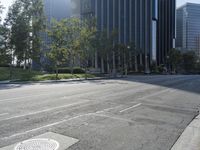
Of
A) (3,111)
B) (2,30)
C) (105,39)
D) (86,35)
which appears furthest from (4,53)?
(3,111)

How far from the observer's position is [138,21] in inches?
4579

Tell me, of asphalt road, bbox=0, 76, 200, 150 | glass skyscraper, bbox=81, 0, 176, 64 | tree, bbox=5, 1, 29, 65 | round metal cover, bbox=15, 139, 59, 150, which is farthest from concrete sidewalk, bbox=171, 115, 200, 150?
glass skyscraper, bbox=81, 0, 176, 64

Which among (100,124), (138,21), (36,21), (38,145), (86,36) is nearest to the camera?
(38,145)

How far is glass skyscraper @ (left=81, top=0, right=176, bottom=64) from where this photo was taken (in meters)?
106

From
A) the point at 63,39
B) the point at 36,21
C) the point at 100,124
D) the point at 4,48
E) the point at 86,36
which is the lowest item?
the point at 100,124

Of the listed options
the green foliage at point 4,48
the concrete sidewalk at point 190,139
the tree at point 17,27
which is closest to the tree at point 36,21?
the tree at point 17,27

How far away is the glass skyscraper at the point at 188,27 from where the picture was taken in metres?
163

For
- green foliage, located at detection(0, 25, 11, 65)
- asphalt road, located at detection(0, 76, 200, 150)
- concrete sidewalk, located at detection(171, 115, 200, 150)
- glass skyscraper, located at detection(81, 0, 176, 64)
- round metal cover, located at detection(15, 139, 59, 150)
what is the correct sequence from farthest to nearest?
glass skyscraper, located at detection(81, 0, 176, 64) < green foliage, located at detection(0, 25, 11, 65) < asphalt road, located at detection(0, 76, 200, 150) < concrete sidewalk, located at detection(171, 115, 200, 150) < round metal cover, located at detection(15, 139, 59, 150)

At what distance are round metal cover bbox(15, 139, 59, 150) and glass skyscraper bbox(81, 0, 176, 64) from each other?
86.9 m

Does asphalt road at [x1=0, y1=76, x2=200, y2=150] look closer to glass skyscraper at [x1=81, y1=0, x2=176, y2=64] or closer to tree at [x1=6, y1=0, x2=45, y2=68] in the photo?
tree at [x1=6, y1=0, x2=45, y2=68]

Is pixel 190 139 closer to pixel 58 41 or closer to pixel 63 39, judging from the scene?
pixel 58 41

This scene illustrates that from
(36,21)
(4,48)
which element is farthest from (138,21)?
(4,48)

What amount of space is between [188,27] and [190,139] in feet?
549

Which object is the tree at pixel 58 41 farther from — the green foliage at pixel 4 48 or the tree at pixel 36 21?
the green foliage at pixel 4 48
